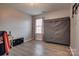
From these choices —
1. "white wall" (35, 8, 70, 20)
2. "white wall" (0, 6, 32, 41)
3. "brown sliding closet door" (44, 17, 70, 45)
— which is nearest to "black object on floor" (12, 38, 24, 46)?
"white wall" (0, 6, 32, 41)

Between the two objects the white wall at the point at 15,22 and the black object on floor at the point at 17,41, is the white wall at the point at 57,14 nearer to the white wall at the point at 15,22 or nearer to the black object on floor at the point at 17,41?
the white wall at the point at 15,22

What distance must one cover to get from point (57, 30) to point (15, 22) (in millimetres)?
1840

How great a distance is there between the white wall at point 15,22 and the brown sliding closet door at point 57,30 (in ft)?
2.78

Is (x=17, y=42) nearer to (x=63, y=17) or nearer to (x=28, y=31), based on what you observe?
(x=28, y=31)

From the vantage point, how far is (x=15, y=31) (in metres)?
3.77

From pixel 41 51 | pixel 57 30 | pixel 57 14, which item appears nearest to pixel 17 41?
pixel 41 51

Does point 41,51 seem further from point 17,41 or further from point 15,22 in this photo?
point 15,22

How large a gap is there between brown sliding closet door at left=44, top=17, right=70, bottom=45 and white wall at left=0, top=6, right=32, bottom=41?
848mm

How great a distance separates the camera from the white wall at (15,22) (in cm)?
319

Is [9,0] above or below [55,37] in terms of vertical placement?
above

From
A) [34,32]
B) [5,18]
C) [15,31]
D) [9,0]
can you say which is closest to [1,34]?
[9,0]

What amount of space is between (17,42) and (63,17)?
7.00ft

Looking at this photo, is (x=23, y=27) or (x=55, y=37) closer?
(x=55, y=37)

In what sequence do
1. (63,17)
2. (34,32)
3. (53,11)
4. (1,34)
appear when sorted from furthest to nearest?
(34,32)
(53,11)
(63,17)
(1,34)
